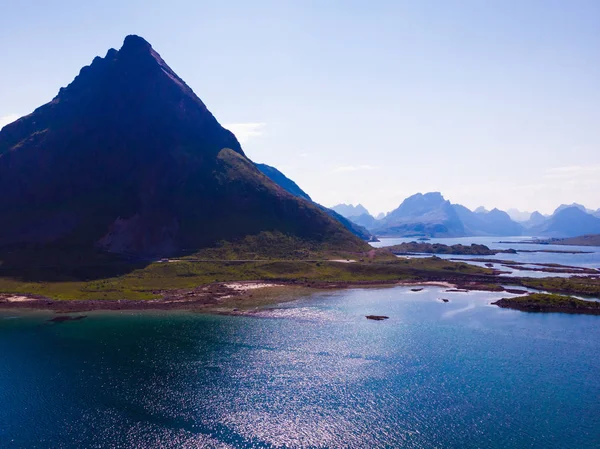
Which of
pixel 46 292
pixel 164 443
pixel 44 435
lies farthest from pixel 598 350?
pixel 46 292

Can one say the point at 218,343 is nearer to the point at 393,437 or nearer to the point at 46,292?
the point at 393,437

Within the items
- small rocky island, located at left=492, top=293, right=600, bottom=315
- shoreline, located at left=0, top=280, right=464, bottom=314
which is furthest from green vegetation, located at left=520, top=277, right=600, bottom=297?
shoreline, located at left=0, top=280, right=464, bottom=314

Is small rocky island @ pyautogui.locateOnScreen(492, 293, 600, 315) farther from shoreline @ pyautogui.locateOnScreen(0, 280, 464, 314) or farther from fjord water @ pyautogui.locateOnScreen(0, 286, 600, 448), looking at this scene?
shoreline @ pyautogui.locateOnScreen(0, 280, 464, 314)

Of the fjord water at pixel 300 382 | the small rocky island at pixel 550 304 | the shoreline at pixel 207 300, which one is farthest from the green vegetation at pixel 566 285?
the fjord water at pixel 300 382

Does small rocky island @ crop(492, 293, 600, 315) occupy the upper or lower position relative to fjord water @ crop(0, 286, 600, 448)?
upper

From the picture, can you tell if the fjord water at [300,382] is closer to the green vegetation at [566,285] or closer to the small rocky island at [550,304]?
the small rocky island at [550,304]

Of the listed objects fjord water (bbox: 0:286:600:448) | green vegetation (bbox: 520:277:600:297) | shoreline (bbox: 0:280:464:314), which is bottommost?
fjord water (bbox: 0:286:600:448)

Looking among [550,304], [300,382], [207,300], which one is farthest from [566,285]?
[207,300]
